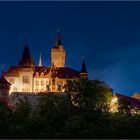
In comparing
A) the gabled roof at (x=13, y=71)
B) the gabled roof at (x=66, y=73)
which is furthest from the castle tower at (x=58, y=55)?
the gabled roof at (x=13, y=71)

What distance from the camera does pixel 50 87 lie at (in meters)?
104

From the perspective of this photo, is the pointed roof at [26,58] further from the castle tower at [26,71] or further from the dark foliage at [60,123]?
the dark foliage at [60,123]

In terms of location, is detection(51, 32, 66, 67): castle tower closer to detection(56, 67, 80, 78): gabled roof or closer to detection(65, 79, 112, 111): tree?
detection(56, 67, 80, 78): gabled roof

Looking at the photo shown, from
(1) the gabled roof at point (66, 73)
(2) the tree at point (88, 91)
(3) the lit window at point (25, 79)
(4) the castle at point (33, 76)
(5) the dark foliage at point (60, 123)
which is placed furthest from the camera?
(1) the gabled roof at point (66, 73)

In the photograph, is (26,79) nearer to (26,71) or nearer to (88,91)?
(26,71)

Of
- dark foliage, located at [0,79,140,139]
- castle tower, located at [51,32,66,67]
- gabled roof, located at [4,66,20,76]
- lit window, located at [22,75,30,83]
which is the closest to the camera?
dark foliage, located at [0,79,140,139]

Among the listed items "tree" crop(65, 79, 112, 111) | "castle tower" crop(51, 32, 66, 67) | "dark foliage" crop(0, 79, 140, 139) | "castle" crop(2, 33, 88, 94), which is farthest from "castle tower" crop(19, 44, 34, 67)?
"dark foliage" crop(0, 79, 140, 139)

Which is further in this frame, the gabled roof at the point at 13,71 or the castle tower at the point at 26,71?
the gabled roof at the point at 13,71

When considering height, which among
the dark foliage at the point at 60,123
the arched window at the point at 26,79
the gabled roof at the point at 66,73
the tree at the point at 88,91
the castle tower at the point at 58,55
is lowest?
the dark foliage at the point at 60,123

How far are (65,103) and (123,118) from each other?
227 inches

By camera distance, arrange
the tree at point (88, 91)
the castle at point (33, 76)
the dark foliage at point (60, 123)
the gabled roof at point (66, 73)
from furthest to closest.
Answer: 1. the gabled roof at point (66, 73)
2. the castle at point (33, 76)
3. the tree at point (88, 91)
4. the dark foliage at point (60, 123)

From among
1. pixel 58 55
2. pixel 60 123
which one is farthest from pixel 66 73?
pixel 60 123

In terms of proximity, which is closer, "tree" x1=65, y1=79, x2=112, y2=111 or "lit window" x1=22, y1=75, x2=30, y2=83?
"tree" x1=65, y1=79, x2=112, y2=111

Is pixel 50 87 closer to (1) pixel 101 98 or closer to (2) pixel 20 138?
(1) pixel 101 98
